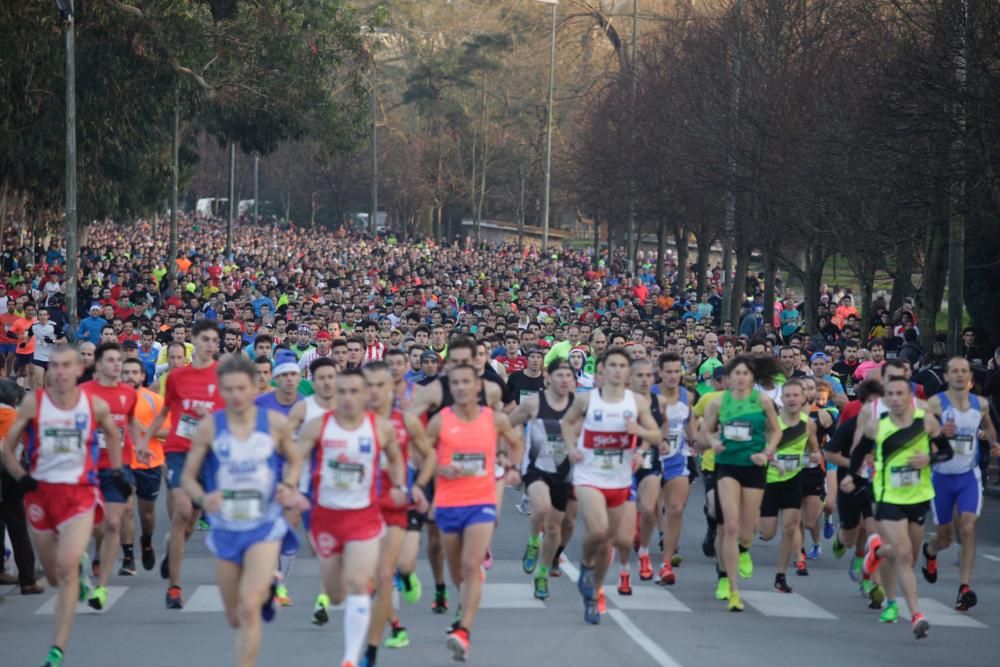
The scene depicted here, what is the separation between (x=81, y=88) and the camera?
3744 cm

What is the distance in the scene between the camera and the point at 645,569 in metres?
14.5

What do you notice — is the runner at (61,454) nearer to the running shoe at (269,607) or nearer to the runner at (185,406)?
the running shoe at (269,607)

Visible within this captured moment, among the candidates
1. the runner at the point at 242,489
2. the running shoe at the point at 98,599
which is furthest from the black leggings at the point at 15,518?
the runner at the point at 242,489

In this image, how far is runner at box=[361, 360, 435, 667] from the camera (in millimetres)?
10078

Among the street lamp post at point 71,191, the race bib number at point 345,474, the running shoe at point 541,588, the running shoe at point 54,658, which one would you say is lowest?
the running shoe at point 541,588

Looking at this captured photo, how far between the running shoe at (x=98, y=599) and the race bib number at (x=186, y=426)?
4.03 feet

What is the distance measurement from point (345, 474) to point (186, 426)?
12.4ft

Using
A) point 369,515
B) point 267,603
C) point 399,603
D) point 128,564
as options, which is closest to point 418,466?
point 369,515

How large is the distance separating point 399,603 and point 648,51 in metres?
46.5

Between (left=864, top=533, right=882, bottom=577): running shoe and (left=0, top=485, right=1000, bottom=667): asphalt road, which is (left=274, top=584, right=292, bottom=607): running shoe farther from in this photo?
(left=864, top=533, right=882, bottom=577): running shoe

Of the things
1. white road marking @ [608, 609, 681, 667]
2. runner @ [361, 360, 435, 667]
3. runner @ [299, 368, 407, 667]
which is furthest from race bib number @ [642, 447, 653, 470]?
runner @ [299, 368, 407, 667]

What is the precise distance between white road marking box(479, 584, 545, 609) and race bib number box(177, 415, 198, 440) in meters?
2.45

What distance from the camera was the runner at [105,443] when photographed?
42.1ft

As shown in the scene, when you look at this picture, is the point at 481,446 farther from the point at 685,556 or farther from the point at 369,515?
the point at 685,556
